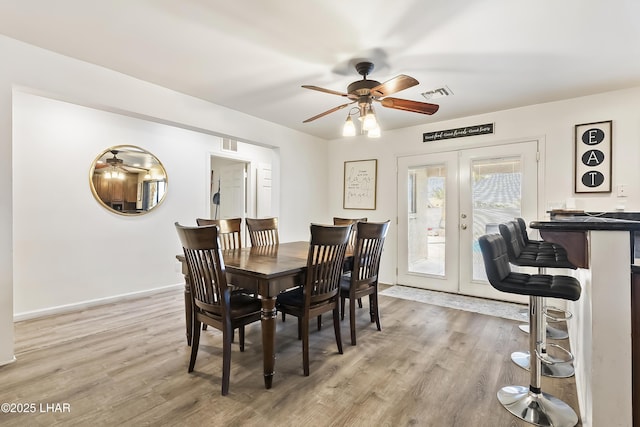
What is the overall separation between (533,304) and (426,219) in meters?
2.62

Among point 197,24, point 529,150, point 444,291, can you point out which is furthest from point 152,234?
point 529,150

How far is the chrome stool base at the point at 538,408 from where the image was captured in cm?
163

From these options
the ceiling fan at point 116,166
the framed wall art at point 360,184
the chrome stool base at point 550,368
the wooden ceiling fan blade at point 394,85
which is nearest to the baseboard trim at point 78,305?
the ceiling fan at point 116,166

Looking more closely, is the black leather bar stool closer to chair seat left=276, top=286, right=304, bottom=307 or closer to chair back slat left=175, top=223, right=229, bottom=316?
A: chair seat left=276, top=286, right=304, bottom=307

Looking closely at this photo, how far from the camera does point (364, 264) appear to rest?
2.67 metres

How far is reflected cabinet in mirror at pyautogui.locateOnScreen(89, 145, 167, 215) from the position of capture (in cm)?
367

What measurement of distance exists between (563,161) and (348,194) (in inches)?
114

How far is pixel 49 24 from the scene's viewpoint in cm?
203

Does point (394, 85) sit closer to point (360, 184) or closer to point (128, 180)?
point (360, 184)

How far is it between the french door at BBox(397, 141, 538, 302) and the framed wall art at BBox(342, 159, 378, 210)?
18.0 inches

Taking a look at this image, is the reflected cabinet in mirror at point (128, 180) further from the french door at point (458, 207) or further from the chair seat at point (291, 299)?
the french door at point (458, 207)

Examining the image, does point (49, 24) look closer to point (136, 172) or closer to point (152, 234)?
point (136, 172)

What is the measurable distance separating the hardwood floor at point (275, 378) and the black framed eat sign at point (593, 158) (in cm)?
170

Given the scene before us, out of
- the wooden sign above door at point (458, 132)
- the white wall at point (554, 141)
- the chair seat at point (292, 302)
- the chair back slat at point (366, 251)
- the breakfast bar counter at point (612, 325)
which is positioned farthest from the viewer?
the wooden sign above door at point (458, 132)
